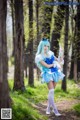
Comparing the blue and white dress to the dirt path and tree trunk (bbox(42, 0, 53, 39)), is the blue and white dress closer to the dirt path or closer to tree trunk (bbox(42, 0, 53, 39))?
the dirt path

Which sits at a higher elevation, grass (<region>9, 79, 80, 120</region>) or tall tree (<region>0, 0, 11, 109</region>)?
tall tree (<region>0, 0, 11, 109</region>)

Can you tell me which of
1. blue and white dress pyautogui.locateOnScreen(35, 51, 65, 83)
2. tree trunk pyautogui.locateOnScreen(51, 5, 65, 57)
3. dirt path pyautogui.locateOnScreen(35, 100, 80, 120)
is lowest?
dirt path pyautogui.locateOnScreen(35, 100, 80, 120)

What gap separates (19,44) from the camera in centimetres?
1551

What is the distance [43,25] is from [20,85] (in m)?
6.81

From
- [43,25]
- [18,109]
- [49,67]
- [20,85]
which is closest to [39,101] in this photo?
[20,85]

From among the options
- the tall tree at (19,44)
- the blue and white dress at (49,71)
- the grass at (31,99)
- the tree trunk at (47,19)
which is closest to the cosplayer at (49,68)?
the blue and white dress at (49,71)

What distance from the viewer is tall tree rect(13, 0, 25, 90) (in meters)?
15.2

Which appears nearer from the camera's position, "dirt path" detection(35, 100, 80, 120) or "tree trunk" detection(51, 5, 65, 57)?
"dirt path" detection(35, 100, 80, 120)

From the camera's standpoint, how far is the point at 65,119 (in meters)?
10.7

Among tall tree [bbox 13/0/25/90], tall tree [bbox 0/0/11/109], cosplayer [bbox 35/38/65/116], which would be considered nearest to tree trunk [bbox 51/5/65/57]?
tall tree [bbox 13/0/25/90]

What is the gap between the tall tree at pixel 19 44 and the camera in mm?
15172

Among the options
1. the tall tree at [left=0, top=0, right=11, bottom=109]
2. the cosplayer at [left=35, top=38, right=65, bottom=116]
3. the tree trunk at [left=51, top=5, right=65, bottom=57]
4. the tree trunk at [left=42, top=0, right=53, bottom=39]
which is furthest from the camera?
the tree trunk at [left=42, top=0, right=53, bottom=39]

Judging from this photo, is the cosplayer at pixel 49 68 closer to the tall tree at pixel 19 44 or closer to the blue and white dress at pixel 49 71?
the blue and white dress at pixel 49 71

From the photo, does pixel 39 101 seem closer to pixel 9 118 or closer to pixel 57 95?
pixel 57 95
